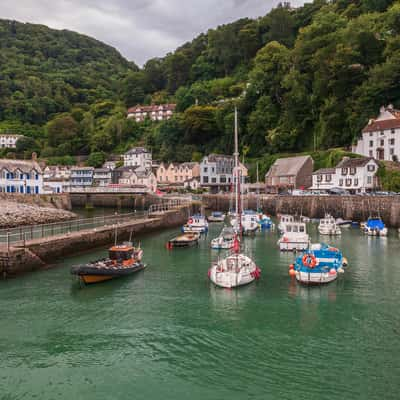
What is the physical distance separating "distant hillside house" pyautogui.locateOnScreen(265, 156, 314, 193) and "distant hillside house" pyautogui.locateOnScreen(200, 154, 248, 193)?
42.8 ft

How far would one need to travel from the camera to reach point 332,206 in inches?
2018

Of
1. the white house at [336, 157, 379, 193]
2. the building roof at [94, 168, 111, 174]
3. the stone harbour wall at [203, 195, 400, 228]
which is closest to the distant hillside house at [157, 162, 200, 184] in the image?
the building roof at [94, 168, 111, 174]

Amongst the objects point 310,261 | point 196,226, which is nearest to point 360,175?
point 196,226

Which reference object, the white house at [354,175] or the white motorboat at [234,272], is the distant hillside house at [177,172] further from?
the white motorboat at [234,272]

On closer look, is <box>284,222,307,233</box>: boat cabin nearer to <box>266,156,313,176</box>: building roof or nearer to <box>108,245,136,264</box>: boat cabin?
<box>108,245,136,264</box>: boat cabin

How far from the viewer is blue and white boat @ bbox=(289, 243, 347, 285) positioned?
2103 centimetres

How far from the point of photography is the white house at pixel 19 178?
59250 millimetres

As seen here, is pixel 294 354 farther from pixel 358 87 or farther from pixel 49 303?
pixel 358 87

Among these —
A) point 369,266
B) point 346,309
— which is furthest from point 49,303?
point 369,266

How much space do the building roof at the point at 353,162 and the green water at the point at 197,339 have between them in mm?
36791

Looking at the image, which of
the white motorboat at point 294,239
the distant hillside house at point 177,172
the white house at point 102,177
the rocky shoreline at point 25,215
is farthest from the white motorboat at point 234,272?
the white house at point 102,177

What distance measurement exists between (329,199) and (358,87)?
88.4 ft

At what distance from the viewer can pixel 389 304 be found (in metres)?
17.9

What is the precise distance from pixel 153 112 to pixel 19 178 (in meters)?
74.1
